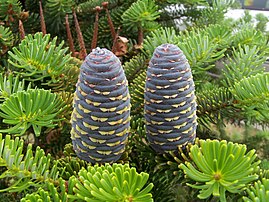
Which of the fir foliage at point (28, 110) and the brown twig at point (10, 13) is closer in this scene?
the fir foliage at point (28, 110)

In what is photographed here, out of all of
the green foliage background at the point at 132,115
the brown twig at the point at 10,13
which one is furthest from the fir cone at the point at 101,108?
the brown twig at the point at 10,13

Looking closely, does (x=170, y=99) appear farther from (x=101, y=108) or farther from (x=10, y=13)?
(x=10, y=13)

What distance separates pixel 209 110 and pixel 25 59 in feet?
0.64

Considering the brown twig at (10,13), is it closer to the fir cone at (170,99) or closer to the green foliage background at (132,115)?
the green foliage background at (132,115)

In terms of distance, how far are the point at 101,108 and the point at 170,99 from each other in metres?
0.06

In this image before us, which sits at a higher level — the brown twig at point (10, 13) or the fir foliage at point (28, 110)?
the brown twig at point (10, 13)

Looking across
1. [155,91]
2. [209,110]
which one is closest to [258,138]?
[209,110]

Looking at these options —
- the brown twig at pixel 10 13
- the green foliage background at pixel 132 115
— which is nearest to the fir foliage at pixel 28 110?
the green foliage background at pixel 132 115

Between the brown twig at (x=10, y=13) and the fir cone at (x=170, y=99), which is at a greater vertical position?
the brown twig at (x=10, y=13)

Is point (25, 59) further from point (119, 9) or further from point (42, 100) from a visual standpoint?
point (119, 9)

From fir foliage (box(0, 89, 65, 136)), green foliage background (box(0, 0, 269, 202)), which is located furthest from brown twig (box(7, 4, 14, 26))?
fir foliage (box(0, 89, 65, 136))

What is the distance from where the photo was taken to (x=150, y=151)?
1.10ft

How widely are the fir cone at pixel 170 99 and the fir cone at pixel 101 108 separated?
2cm

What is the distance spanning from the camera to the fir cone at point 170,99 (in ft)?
0.98
